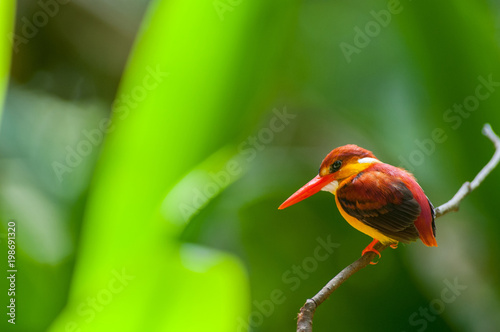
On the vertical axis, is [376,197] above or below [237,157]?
above

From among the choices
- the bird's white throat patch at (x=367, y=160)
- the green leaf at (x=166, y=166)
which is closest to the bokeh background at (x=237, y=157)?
the green leaf at (x=166, y=166)

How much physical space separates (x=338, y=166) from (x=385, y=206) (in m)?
0.05

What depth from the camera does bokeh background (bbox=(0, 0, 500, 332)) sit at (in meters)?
0.38

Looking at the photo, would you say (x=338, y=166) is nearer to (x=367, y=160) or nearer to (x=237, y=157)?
(x=367, y=160)

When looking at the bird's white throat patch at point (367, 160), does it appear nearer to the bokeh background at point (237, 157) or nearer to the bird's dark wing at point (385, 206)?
the bird's dark wing at point (385, 206)

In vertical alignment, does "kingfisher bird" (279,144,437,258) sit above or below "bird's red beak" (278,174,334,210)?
above

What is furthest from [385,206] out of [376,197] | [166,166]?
[166,166]

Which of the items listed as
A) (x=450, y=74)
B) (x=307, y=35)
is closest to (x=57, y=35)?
(x=307, y=35)

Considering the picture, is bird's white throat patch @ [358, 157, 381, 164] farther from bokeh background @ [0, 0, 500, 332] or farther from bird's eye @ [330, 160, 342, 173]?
bokeh background @ [0, 0, 500, 332]

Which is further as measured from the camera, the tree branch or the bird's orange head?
the bird's orange head

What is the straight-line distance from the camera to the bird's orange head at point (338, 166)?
14.3 inches

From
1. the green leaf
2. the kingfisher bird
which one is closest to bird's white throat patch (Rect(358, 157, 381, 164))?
Answer: the kingfisher bird

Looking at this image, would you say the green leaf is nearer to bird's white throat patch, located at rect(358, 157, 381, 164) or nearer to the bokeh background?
the bokeh background

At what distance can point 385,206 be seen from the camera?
1.14ft
